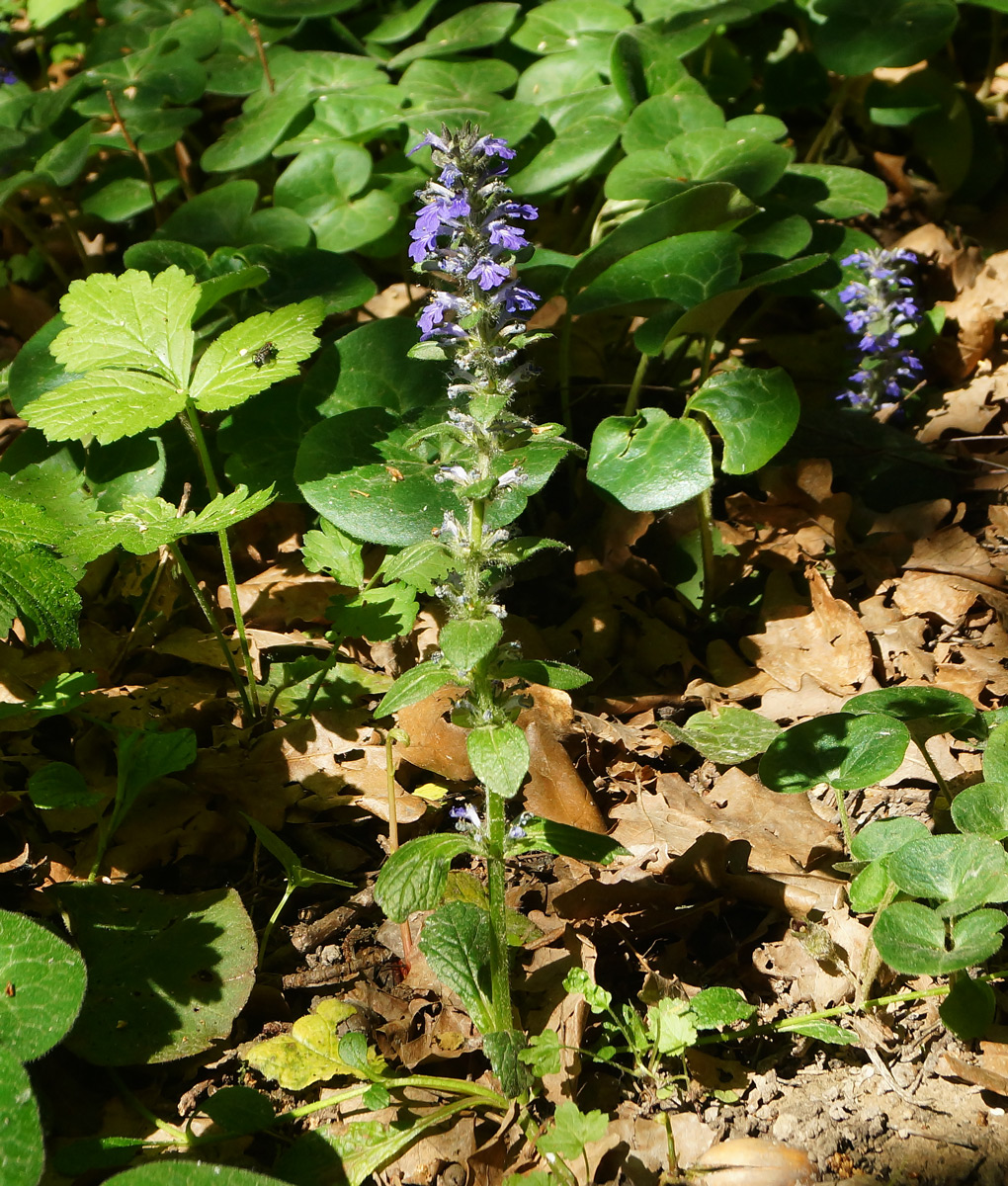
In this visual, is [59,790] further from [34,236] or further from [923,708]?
[34,236]

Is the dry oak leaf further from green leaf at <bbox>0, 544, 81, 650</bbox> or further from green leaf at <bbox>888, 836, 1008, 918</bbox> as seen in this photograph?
green leaf at <bbox>0, 544, 81, 650</bbox>

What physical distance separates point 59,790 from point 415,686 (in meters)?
0.88

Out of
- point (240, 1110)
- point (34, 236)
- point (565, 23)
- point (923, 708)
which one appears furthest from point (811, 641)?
point (34, 236)

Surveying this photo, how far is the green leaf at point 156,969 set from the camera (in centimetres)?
180

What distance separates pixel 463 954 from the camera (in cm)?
180

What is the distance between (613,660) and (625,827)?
0.67m

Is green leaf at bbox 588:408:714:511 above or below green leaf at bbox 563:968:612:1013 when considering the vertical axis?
above

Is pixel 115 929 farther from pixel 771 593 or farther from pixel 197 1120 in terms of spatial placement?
pixel 771 593

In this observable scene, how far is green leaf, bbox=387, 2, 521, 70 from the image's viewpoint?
3766mm

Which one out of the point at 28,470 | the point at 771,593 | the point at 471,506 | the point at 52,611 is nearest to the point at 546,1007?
the point at 471,506

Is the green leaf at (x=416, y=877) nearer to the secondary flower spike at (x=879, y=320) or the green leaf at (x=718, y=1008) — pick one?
the green leaf at (x=718, y=1008)

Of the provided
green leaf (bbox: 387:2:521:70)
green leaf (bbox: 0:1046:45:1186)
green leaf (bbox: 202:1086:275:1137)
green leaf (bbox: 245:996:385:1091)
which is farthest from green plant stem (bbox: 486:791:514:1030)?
green leaf (bbox: 387:2:521:70)

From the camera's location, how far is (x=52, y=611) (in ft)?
6.25

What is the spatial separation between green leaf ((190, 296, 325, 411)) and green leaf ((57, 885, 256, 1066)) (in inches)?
44.0
